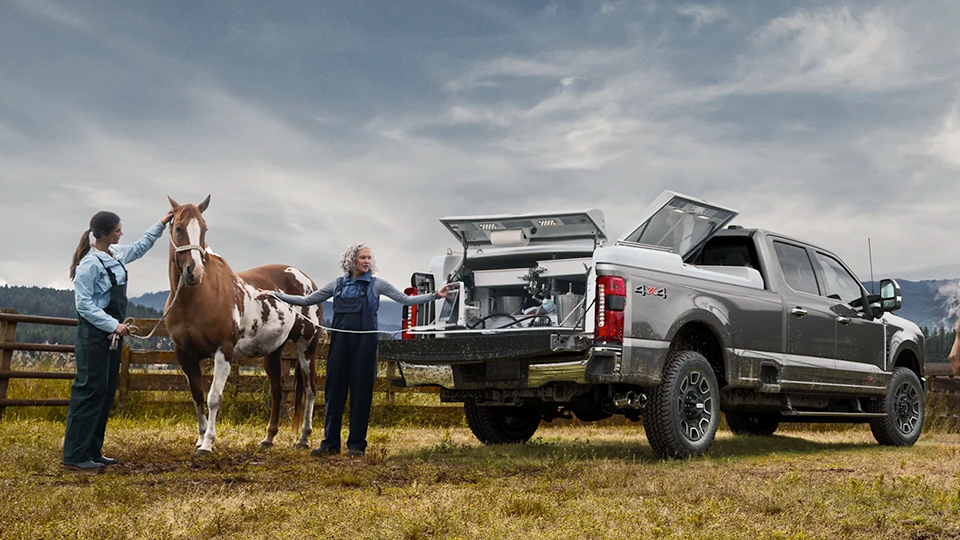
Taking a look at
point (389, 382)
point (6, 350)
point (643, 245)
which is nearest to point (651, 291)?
point (643, 245)

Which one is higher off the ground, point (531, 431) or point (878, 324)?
point (878, 324)

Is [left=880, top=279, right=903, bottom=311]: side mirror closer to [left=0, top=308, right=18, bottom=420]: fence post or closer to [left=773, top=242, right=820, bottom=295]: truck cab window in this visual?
[left=773, top=242, right=820, bottom=295]: truck cab window

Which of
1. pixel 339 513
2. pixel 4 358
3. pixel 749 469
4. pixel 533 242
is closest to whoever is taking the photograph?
pixel 339 513

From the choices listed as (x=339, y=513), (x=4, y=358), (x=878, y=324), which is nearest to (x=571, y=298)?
(x=339, y=513)

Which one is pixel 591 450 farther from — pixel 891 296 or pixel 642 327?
pixel 891 296

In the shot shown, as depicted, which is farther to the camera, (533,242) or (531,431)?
(531,431)

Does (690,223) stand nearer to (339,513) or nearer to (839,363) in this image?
(839,363)

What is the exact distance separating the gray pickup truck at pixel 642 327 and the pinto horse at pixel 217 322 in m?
1.82

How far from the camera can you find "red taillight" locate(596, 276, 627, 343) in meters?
7.61

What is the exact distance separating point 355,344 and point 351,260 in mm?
804

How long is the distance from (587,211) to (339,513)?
13.4 feet

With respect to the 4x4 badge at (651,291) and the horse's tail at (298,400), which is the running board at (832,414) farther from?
the horse's tail at (298,400)

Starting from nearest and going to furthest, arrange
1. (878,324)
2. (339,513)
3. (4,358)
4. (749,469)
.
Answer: (339,513)
(749,469)
(878,324)
(4,358)

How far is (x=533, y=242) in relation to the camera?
884 centimetres
